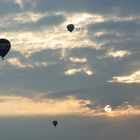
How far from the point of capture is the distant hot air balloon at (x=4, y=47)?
400 feet

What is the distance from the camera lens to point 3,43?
402 ft

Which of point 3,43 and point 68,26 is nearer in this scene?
point 3,43

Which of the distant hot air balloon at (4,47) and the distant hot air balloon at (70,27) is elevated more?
the distant hot air balloon at (70,27)

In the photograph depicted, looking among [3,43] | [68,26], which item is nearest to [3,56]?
[3,43]

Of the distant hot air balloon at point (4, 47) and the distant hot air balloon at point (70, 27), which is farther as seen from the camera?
the distant hot air balloon at point (70, 27)

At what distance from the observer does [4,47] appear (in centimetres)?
12238

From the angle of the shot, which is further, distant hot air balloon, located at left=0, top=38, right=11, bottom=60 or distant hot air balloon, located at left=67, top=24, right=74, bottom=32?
distant hot air balloon, located at left=67, top=24, right=74, bottom=32

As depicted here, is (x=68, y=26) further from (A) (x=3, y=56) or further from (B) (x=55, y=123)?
(B) (x=55, y=123)

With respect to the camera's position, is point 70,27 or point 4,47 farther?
point 70,27

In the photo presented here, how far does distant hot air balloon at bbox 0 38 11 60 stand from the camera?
400 ft

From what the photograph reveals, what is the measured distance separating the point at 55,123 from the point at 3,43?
66736 millimetres

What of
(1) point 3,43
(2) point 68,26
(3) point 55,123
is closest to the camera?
(1) point 3,43

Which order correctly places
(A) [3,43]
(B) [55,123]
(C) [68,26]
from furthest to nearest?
(B) [55,123]
(C) [68,26]
(A) [3,43]

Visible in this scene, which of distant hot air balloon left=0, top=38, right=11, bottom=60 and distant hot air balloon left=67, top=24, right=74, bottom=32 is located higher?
distant hot air balloon left=67, top=24, right=74, bottom=32
